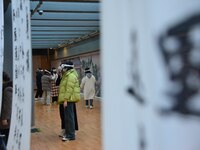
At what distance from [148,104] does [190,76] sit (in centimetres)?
15

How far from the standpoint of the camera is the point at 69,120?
6.62 metres

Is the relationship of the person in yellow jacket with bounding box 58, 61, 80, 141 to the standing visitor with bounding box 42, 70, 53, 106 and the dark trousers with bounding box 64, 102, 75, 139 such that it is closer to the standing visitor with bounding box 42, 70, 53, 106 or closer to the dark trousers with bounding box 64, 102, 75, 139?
the dark trousers with bounding box 64, 102, 75, 139

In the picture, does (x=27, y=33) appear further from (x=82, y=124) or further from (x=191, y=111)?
(x=82, y=124)

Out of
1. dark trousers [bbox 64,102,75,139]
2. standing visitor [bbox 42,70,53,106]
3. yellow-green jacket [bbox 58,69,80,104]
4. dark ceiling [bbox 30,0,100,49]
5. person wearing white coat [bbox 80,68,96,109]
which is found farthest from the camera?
standing visitor [bbox 42,70,53,106]

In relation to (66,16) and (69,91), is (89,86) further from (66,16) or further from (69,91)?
(69,91)

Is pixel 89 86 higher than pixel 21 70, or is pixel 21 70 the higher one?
pixel 21 70

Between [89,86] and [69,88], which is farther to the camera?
[89,86]

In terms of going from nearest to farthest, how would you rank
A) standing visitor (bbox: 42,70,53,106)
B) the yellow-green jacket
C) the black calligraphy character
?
the black calligraphy character, the yellow-green jacket, standing visitor (bbox: 42,70,53,106)

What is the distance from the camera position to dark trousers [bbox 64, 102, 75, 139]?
21.4 ft

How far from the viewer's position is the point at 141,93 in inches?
38.9

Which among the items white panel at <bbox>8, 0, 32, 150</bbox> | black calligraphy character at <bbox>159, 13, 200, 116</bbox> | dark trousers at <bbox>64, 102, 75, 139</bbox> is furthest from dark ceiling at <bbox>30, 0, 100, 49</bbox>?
black calligraphy character at <bbox>159, 13, 200, 116</bbox>

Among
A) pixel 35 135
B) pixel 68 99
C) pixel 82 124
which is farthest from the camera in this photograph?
pixel 82 124

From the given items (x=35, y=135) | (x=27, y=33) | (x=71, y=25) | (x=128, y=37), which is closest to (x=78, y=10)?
(x=71, y=25)

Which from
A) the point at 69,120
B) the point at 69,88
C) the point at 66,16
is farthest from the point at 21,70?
the point at 66,16
